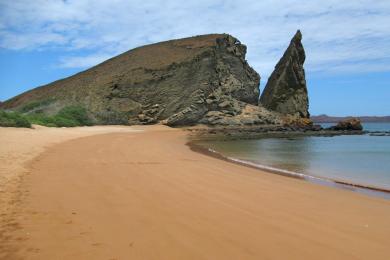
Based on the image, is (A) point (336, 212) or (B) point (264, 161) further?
(B) point (264, 161)

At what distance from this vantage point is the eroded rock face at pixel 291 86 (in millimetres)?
67500

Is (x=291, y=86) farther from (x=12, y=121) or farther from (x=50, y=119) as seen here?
(x=12, y=121)

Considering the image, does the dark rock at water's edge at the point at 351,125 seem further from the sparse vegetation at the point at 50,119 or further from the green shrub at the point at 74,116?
the sparse vegetation at the point at 50,119

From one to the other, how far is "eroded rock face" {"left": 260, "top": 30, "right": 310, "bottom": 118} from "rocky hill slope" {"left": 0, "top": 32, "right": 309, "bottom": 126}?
417 inches

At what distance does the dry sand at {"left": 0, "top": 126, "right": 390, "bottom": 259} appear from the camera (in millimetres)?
4195

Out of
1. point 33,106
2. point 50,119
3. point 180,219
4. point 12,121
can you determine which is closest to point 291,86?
point 33,106

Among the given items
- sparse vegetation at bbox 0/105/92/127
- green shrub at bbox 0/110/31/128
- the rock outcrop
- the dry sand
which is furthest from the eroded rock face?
the dry sand

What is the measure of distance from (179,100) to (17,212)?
42.8 metres

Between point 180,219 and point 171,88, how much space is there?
44.4 metres

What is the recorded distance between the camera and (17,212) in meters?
5.23

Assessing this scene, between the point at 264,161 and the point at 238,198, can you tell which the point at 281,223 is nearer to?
the point at 238,198

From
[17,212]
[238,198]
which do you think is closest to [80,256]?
[17,212]

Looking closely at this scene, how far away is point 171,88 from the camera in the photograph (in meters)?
49.2

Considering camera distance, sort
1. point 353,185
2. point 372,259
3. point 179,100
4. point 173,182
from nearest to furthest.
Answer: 1. point 372,259
2. point 173,182
3. point 353,185
4. point 179,100
